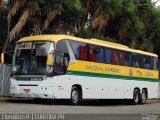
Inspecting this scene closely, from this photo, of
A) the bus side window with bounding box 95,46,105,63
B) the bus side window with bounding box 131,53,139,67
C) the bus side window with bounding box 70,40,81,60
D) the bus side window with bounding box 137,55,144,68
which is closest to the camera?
the bus side window with bounding box 70,40,81,60

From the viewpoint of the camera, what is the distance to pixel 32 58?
74.3ft

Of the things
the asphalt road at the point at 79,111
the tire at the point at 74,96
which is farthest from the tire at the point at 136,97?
the tire at the point at 74,96

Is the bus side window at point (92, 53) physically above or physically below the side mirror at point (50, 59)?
above

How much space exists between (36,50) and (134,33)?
42.9 feet

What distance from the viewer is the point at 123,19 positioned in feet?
112

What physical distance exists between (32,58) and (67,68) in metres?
1.70

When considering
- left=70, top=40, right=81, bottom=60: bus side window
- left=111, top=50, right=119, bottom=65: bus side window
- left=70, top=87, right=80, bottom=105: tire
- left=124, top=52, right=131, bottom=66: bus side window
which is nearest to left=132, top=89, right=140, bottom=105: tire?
left=124, top=52, right=131, bottom=66: bus side window


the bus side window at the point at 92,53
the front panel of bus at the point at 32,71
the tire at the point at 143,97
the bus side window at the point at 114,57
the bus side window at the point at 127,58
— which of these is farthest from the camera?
the tire at the point at 143,97

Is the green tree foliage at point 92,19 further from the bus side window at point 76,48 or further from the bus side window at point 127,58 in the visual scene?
the bus side window at point 76,48

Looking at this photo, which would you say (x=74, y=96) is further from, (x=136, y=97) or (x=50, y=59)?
(x=136, y=97)

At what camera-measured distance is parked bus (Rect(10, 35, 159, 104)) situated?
73.5 feet

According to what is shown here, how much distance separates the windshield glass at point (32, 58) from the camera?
73.3 ft

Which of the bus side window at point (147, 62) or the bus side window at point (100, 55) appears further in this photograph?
the bus side window at point (147, 62)

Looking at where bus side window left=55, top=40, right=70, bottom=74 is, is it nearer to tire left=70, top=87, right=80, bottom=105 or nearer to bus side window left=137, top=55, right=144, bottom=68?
tire left=70, top=87, right=80, bottom=105
